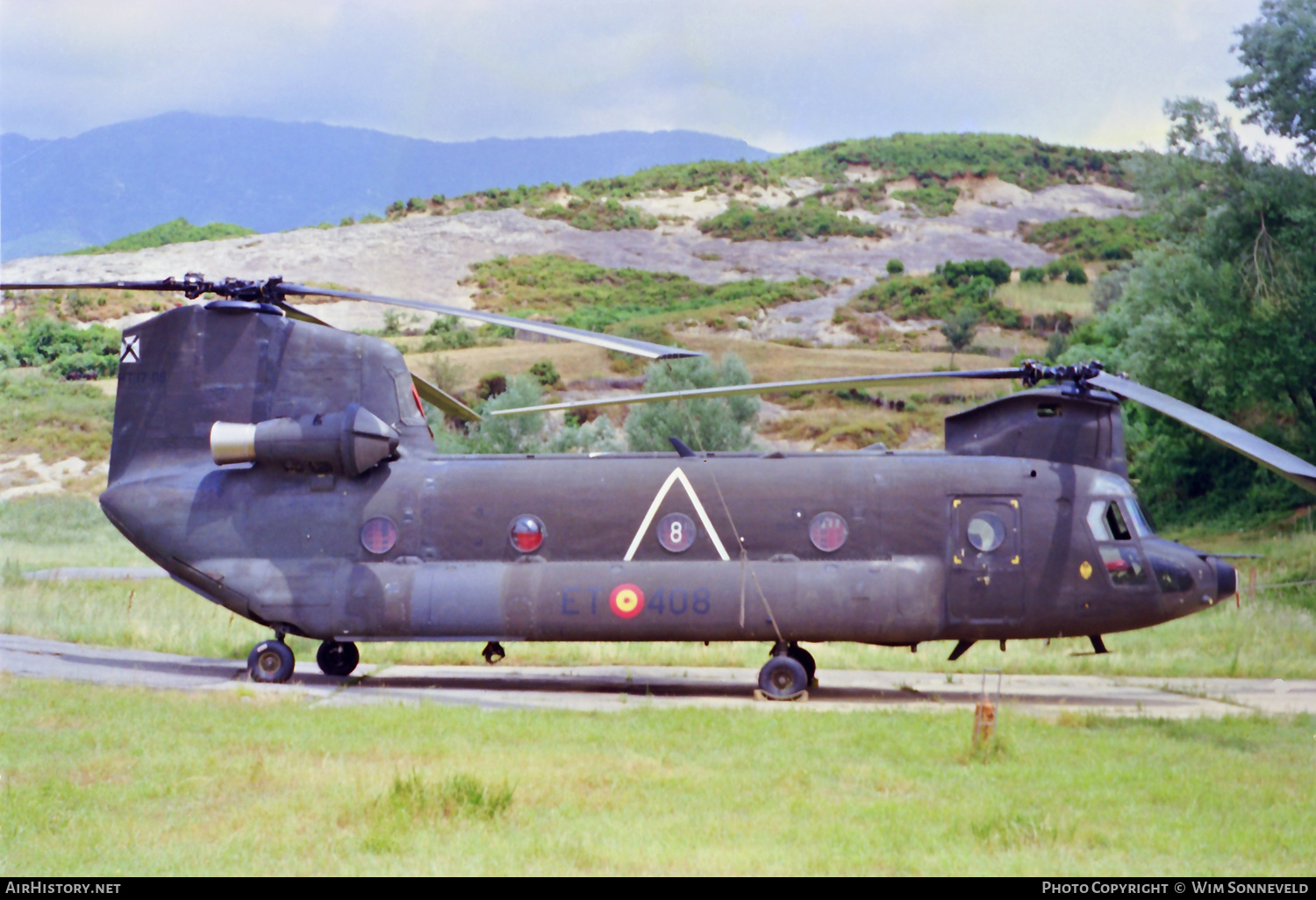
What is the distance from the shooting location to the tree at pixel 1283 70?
109 ft

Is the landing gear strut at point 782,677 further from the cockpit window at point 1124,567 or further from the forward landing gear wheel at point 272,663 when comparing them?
the forward landing gear wheel at point 272,663

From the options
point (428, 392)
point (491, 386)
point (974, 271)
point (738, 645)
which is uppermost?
point (974, 271)

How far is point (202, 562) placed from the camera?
16031 millimetres

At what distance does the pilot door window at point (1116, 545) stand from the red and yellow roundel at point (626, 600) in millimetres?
5733

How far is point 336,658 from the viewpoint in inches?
675

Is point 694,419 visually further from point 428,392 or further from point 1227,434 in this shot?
point 1227,434

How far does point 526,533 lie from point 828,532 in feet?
12.8

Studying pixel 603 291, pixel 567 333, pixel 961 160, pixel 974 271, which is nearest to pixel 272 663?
pixel 567 333

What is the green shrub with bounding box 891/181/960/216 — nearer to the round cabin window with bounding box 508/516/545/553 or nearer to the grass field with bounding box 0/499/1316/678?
the grass field with bounding box 0/499/1316/678

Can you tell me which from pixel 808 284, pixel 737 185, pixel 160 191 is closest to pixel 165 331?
pixel 808 284

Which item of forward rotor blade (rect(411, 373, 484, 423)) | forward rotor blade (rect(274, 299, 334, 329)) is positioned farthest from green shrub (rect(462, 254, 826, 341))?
forward rotor blade (rect(411, 373, 484, 423))

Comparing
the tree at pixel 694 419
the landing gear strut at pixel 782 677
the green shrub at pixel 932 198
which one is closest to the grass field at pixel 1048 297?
the green shrub at pixel 932 198

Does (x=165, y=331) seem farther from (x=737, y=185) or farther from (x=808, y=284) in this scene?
(x=737, y=185)

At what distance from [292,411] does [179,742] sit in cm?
621
